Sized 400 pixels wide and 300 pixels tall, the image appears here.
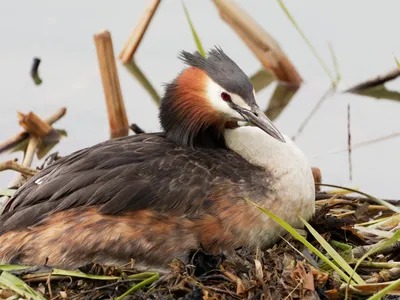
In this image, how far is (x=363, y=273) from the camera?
6.09 metres

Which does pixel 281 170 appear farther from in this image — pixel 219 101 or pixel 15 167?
pixel 15 167

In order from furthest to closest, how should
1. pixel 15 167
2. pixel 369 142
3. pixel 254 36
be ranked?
pixel 254 36 → pixel 369 142 → pixel 15 167

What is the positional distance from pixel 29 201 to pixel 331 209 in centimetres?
194

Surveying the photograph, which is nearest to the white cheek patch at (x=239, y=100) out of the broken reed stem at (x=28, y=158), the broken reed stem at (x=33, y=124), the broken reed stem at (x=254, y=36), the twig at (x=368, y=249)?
the twig at (x=368, y=249)

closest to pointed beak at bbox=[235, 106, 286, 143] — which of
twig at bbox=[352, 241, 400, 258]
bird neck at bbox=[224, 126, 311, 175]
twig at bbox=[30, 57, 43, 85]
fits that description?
bird neck at bbox=[224, 126, 311, 175]

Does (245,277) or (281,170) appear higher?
(281,170)

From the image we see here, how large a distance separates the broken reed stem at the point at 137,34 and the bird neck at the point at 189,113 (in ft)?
8.65

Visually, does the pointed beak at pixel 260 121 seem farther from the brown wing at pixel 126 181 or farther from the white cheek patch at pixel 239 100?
the brown wing at pixel 126 181

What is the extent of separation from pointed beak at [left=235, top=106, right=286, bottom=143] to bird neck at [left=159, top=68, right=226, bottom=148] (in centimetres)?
21

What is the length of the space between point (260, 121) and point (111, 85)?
2382 millimetres

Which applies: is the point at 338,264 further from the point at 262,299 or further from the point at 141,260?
the point at 141,260

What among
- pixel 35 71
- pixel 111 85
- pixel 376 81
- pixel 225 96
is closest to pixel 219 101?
pixel 225 96

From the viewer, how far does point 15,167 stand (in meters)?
7.23

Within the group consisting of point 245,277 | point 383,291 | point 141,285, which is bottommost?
point 383,291
